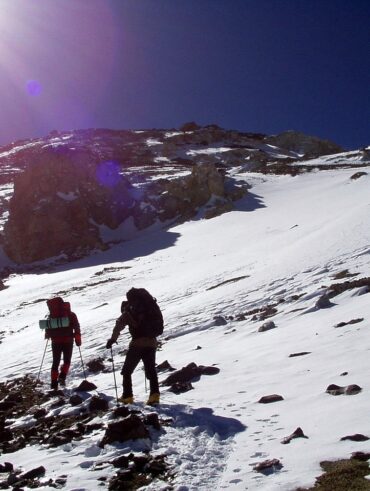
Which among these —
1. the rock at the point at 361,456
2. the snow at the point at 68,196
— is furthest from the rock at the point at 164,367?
the snow at the point at 68,196

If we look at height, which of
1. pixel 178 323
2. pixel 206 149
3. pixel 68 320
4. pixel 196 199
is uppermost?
pixel 206 149

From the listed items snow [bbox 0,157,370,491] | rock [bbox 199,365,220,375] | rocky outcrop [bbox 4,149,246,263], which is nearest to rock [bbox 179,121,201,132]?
rocky outcrop [bbox 4,149,246,263]

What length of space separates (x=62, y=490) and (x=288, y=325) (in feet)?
25.8

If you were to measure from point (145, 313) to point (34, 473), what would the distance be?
312 centimetres

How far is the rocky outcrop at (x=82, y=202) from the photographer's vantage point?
53.5 metres

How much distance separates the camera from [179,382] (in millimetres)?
9125

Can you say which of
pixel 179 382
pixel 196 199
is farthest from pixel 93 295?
pixel 196 199

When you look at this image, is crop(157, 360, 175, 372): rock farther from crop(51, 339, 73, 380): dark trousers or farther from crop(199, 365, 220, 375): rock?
crop(51, 339, 73, 380): dark trousers

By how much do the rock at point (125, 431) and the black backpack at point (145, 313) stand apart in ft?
6.52

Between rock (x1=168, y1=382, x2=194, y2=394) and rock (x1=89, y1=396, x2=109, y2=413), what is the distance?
4.17 ft

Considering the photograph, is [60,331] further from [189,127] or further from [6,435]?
[189,127]

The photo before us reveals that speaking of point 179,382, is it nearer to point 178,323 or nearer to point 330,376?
point 330,376

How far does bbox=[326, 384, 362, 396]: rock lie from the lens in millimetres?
6476

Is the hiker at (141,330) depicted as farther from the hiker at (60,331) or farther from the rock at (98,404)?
the hiker at (60,331)
